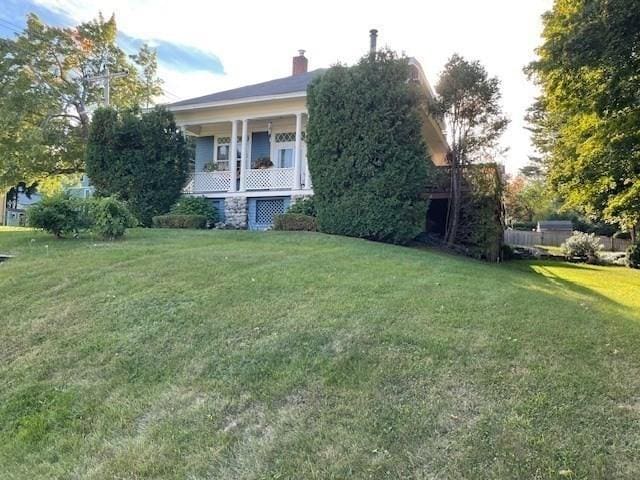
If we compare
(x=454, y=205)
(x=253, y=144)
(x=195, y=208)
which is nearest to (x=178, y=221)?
(x=195, y=208)

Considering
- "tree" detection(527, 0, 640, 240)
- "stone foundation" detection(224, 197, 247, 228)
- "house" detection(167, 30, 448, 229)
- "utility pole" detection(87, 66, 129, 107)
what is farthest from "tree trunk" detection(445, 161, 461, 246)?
"utility pole" detection(87, 66, 129, 107)

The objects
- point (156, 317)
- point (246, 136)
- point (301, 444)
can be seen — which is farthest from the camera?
point (246, 136)

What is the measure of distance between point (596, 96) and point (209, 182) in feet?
40.2

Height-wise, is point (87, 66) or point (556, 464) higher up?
point (87, 66)

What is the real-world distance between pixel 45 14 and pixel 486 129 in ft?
59.8

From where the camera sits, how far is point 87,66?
21766mm

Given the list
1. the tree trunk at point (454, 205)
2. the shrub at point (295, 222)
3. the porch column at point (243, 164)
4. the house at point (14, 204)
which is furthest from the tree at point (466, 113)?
the house at point (14, 204)

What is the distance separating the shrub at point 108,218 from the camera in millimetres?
10359

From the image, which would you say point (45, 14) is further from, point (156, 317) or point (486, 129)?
point (156, 317)

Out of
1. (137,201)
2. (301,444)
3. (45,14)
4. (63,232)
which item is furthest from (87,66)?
(301,444)

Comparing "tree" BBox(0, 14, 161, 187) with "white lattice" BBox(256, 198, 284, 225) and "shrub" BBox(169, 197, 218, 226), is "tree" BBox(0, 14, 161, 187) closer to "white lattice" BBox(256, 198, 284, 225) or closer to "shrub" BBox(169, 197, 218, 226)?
"shrub" BBox(169, 197, 218, 226)

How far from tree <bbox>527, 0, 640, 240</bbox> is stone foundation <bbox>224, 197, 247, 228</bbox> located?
31.3 feet

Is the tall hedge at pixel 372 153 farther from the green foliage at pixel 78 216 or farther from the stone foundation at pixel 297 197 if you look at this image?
the green foliage at pixel 78 216

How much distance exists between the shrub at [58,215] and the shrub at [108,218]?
11.0 inches
